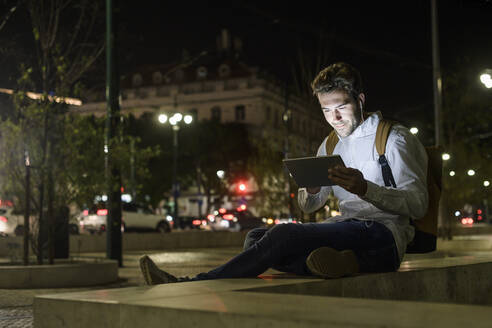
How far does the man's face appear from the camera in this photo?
5.27 meters

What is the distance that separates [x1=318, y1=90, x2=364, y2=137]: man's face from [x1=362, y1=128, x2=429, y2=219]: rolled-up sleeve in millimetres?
293

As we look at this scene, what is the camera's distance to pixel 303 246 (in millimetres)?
4871

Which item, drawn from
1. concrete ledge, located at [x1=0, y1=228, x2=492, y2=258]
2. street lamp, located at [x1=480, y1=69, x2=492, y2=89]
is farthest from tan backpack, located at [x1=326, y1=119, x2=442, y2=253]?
concrete ledge, located at [x1=0, y1=228, x2=492, y2=258]

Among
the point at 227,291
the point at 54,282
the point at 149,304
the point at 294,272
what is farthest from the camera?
the point at 54,282

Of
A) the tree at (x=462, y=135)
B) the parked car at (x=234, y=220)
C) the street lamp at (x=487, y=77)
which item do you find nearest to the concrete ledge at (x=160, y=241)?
the tree at (x=462, y=135)

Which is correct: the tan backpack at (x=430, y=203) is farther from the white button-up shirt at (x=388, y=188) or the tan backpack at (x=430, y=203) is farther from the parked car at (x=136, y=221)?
the parked car at (x=136, y=221)

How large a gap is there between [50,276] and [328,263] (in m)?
8.24

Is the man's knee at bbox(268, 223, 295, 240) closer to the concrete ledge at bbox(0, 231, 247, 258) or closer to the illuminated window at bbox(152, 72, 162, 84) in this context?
the concrete ledge at bbox(0, 231, 247, 258)

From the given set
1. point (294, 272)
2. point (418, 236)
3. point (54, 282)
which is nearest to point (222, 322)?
point (294, 272)

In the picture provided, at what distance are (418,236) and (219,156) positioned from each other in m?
63.6

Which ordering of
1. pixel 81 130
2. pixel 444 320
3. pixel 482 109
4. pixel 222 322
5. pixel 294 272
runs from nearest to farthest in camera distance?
1. pixel 444 320
2. pixel 222 322
3. pixel 294 272
4. pixel 81 130
5. pixel 482 109

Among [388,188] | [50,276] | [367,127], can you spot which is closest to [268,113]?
[50,276]

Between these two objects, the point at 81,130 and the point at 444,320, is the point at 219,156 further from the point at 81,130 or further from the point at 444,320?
the point at 444,320

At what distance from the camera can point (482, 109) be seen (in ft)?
98.7
